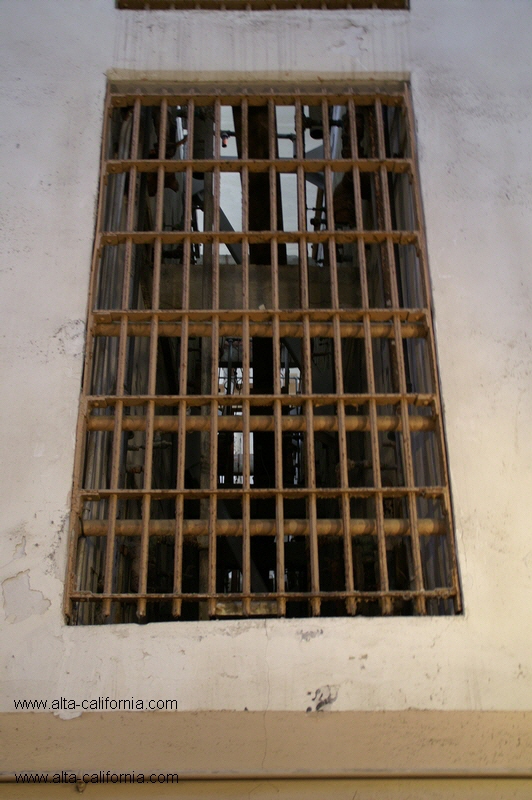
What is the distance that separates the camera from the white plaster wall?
3.42 metres

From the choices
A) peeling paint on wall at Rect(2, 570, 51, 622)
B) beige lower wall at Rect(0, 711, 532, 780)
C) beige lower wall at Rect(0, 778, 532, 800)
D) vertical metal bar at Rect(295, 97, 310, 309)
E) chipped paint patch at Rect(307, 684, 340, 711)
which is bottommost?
beige lower wall at Rect(0, 778, 532, 800)

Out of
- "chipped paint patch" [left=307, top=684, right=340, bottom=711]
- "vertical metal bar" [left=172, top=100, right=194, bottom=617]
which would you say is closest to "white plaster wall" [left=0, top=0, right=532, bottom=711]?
"chipped paint patch" [left=307, top=684, right=340, bottom=711]

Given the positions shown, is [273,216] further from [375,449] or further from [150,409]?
[375,449]

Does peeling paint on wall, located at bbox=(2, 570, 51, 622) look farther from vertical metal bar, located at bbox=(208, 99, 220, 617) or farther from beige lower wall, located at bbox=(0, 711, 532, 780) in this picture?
vertical metal bar, located at bbox=(208, 99, 220, 617)

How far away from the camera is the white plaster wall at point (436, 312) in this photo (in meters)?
3.42

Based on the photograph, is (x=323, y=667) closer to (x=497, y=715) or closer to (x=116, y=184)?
(x=497, y=715)

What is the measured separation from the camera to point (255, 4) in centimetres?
490

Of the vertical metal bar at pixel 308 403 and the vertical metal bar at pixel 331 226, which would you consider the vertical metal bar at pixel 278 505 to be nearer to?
the vertical metal bar at pixel 308 403

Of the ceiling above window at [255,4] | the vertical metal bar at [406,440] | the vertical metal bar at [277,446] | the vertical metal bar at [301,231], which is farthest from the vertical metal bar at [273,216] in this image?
the ceiling above window at [255,4]

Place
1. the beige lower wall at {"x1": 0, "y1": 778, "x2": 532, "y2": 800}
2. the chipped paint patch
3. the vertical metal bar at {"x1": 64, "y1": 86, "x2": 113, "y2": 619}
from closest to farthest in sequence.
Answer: the beige lower wall at {"x1": 0, "y1": 778, "x2": 532, "y2": 800}
the chipped paint patch
the vertical metal bar at {"x1": 64, "y1": 86, "x2": 113, "y2": 619}

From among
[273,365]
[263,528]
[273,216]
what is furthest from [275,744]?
[273,216]

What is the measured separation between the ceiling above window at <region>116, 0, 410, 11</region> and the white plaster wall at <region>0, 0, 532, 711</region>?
0.07 meters

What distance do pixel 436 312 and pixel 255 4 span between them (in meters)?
2.42

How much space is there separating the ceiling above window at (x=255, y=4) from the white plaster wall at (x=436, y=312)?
0.23 ft
